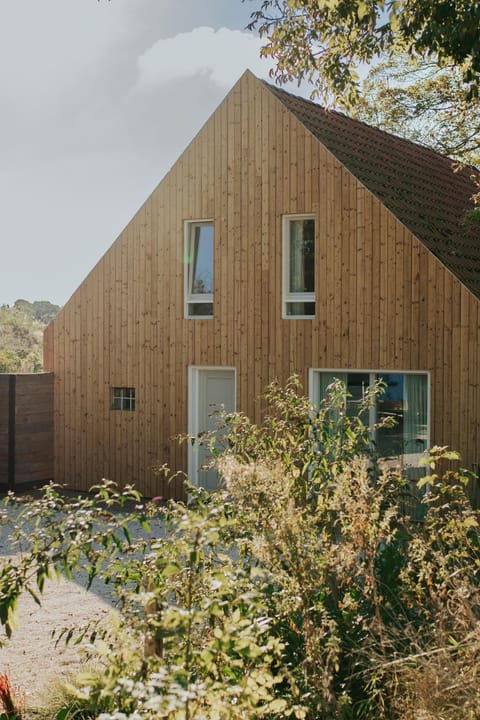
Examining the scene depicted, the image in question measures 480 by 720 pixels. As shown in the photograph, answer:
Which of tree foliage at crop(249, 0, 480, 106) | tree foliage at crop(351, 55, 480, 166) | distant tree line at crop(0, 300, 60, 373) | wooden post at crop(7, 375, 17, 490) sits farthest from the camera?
distant tree line at crop(0, 300, 60, 373)

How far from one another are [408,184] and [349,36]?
561 centimetres

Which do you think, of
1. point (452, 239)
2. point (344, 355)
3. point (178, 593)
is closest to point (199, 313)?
point (344, 355)

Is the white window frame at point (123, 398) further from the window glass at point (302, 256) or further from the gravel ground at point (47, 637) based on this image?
the gravel ground at point (47, 637)

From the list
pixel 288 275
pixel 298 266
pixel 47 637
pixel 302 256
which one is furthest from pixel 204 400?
pixel 47 637

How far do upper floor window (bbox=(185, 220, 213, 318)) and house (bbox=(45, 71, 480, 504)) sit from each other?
3cm

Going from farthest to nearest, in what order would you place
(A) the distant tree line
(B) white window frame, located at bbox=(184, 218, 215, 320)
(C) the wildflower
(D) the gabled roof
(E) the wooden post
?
(A) the distant tree line < (E) the wooden post < (B) white window frame, located at bbox=(184, 218, 215, 320) < (D) the gabled roof < (C) the wildflower

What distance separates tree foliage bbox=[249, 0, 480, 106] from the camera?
8.56 meters

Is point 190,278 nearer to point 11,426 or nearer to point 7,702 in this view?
point 11,426

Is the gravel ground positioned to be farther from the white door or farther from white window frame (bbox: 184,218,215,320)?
white window frame (bbox: 184,218,215,320)

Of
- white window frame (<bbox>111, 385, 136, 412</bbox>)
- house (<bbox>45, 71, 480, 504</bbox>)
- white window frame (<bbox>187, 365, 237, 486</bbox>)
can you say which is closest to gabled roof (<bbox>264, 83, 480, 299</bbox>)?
house (<bbox>45, 71, 480, 504</bbox>)

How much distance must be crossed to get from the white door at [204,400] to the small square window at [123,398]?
4.11ft

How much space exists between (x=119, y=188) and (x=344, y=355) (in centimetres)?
2143

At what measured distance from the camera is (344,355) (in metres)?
13.2

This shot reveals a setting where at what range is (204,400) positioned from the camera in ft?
48.8
